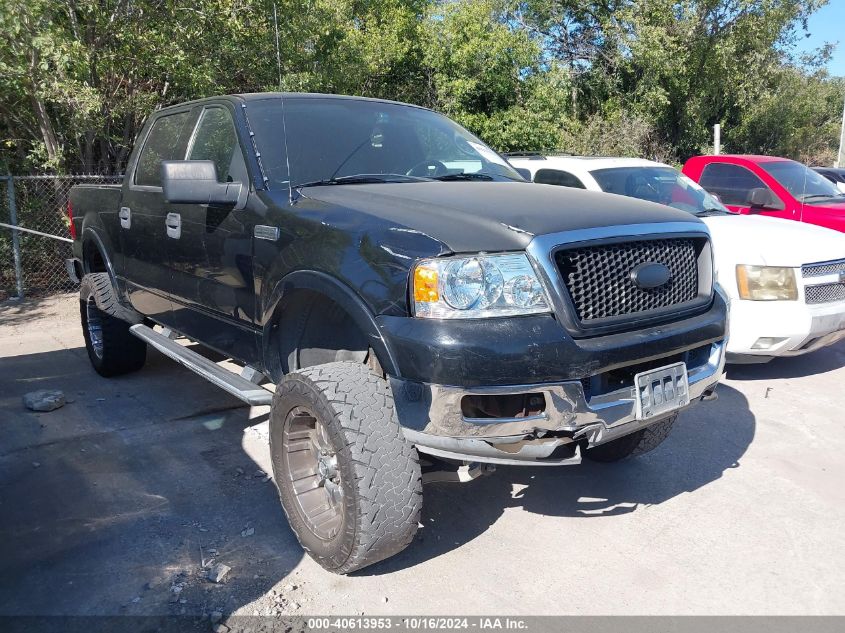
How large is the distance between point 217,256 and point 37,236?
6914 millimetres

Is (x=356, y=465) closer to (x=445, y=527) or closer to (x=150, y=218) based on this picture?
(x=445, y=527)

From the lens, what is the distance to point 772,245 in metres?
5.53

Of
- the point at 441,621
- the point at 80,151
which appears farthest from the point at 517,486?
the point at 80,151

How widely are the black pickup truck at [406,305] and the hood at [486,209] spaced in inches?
0.5

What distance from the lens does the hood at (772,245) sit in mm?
5453

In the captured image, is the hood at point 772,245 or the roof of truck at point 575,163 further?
the roof of truck at point 575,163

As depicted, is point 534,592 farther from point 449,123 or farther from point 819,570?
point 449,123

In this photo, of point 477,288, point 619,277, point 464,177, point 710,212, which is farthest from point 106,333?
point 710,212

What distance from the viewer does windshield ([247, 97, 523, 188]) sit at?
356cm

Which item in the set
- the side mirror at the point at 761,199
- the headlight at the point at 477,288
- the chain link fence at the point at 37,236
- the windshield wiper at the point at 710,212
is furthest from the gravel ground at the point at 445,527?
the chain link fence at the point at 37,236

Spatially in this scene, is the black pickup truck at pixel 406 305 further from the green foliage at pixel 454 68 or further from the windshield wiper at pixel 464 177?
the green foliage at pixel 454 68

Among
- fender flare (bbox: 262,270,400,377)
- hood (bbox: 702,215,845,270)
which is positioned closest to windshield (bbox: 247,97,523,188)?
fender flare (bbox: 262,270,400,377)

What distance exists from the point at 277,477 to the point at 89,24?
24.2 ft

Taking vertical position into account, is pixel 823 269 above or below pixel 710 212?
below
